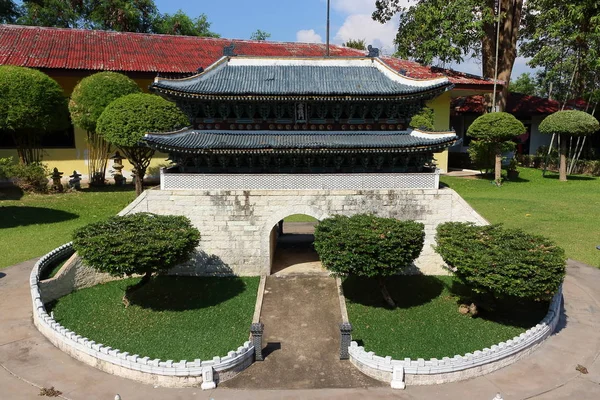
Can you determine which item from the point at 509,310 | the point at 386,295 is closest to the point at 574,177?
the point at 509,310

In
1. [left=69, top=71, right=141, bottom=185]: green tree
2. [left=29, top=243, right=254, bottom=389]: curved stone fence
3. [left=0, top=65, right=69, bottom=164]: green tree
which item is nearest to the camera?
[left=29, top=243, right=254, bottom=389]: curved stone fence

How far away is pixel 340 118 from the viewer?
59.7 ft

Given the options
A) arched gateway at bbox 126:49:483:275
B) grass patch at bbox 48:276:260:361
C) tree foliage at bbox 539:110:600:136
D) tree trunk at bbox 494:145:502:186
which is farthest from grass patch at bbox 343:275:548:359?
tree foliage at bbox 539:110:600:136

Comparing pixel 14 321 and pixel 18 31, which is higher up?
pixel 18 31

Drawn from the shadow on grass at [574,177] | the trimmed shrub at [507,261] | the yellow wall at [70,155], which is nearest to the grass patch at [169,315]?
the trimmed shrub at [507,261]

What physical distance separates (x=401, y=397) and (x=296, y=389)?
99.8 inches

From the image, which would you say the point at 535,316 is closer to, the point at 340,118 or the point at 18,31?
the point at 340,118

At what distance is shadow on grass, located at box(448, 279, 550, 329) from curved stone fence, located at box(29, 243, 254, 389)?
7793 millimetres

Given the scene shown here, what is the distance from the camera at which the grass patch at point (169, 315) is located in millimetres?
12641

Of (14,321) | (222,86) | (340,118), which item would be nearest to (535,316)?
(340,118)

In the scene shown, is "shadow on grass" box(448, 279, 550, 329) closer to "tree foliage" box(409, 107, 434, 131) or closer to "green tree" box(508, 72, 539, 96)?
"tree foliage" box(409, 107, 434, 131)

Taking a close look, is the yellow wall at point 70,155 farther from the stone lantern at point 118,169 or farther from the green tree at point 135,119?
the green tree at point 135,119

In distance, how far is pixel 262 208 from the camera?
17.3 meters

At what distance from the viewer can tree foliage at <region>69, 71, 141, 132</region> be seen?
26578 millimetres
